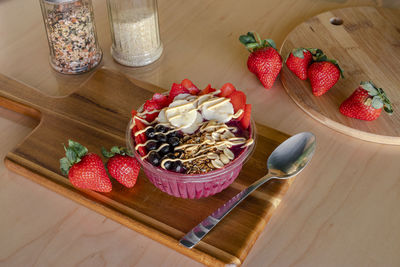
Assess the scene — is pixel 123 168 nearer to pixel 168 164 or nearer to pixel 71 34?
pixel 168 164

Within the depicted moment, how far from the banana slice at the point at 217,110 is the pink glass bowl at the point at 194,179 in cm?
6

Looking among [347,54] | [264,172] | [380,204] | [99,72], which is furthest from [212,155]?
[347,54]

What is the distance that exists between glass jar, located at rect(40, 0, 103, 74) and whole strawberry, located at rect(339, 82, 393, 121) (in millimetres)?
685

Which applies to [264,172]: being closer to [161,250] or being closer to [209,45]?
[161,250]

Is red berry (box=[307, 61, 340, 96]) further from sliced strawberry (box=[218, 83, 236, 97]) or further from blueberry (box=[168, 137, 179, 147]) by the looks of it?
blueberry (box=[168, 137, 179, 147])

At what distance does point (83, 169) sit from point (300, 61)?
0.61m

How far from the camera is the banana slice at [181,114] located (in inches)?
32.8

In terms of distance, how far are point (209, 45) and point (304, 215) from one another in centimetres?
63

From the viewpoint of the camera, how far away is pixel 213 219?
0.82 m

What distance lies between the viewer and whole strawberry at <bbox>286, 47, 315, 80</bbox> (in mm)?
1088

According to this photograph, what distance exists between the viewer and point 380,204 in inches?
35.0

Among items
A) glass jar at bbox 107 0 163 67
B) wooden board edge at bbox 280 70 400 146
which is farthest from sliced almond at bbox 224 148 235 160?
glass jar at bbox 107 0 163 67

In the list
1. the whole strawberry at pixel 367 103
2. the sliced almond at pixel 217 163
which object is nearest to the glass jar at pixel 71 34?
the sliced almond at pixel 217 163

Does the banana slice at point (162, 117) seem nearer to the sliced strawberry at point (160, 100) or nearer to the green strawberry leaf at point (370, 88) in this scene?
the sliced strawberry at point (160, 100)
